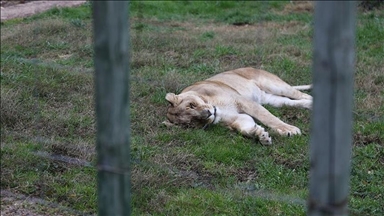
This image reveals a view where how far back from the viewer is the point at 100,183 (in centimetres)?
196

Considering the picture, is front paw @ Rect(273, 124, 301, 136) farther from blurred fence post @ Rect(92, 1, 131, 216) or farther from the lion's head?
blurred fence post @ Rect(92, 1, 131, 216)

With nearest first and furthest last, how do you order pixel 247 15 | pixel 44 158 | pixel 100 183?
pixel 100 183 → pixel 44 158 → pixel 247 15

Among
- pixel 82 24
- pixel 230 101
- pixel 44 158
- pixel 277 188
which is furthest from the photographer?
pixel 82 24

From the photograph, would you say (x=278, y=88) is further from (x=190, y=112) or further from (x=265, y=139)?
(x=265, y=139)

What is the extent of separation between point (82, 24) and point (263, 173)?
20.2 feet

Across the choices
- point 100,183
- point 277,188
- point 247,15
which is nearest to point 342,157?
point 100,183

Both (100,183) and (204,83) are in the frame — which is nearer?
(100,183)

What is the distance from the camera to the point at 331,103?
167 cm

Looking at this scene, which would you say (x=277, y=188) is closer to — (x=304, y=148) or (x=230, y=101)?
(x=304, y=148)

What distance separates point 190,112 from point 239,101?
0.63 m

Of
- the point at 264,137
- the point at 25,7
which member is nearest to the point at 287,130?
the point at 264,137

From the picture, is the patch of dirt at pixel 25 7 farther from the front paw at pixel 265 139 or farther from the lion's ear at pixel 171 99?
the front paw at pixel 265 139

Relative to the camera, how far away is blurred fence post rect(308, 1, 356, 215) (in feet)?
5.38

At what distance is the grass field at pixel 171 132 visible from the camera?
4691 millimetres
